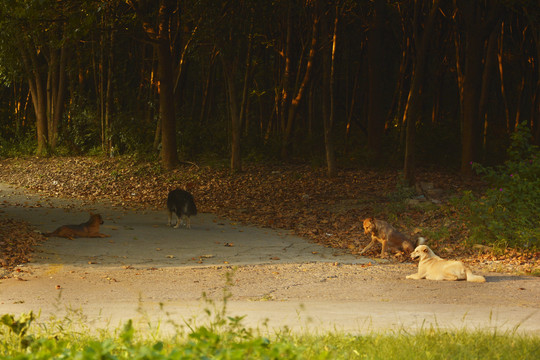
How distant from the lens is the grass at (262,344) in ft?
14.2

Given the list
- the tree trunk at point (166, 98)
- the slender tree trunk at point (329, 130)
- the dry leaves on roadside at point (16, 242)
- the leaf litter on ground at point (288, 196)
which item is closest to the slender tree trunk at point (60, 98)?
the leaf litter on ground at point (288, 196)

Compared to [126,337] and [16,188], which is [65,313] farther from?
[16,188]

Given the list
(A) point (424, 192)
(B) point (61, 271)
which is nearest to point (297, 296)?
(B) point (61, 271)

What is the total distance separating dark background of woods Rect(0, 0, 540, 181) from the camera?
840 inches

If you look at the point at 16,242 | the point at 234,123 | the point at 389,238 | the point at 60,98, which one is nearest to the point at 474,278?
the point at 389,238

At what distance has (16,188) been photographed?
74.5ft

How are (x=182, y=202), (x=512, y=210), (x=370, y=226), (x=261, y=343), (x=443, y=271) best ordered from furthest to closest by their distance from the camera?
1. (x=182, y=202)
2. (x=512, y=210)
3. (x=370, y=226)
4. (x=443, y=271)
5. (x=261, y=343)

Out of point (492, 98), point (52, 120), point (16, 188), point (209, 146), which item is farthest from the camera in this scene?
point (492, 98)

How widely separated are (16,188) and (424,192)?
1393cm

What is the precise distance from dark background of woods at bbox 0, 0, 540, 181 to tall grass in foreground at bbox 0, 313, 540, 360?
1269cm

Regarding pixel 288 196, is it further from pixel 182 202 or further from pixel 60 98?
pixel 60 98

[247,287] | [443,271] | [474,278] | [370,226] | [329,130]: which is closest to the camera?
[247,287]

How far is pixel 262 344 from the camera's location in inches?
176

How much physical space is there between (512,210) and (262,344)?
9.20 metres
